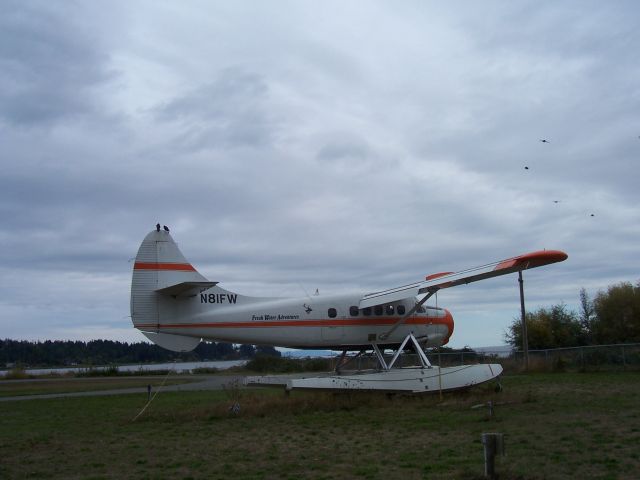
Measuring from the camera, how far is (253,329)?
19.7 m

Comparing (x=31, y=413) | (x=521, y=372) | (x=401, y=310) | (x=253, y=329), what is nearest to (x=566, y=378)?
(x=521, y=372)

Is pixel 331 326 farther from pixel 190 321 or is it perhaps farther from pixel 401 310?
pixel 190 321

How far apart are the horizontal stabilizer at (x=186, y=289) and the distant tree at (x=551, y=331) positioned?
34.0 metres

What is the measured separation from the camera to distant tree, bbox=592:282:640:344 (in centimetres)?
4762

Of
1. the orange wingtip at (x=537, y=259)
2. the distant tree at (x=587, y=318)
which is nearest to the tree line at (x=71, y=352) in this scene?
the distant tree at (x=587, y=318)

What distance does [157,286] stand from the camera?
62.8 feet

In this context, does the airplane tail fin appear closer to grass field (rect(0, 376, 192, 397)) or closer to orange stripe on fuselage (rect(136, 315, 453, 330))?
orange stripe on fuselage (rect(136, 315, 453, 330))

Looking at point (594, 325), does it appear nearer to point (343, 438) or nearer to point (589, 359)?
point (589, 359)

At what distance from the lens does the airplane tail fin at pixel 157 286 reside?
18875 mm

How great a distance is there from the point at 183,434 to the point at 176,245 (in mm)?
7363

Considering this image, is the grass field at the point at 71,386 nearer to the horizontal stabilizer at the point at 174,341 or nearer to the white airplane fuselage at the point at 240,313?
the horizontal stabilizer at the point at 174,341

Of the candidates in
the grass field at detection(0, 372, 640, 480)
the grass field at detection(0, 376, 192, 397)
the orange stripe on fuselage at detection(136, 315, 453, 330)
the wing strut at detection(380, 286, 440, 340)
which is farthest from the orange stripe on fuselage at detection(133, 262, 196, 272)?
the grass field at detection(0, 376, 192, 397)

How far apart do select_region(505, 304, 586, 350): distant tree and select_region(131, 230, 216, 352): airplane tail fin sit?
34051 millimetres

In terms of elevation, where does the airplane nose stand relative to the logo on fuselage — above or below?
below
